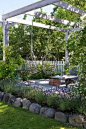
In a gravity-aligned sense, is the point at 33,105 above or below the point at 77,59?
below

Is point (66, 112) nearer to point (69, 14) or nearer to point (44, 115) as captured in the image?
point (44, 115)

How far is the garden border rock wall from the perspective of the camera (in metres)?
3.46

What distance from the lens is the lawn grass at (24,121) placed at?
3.46 meters

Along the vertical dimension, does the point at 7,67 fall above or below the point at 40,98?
above

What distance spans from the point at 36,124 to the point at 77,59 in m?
1.57

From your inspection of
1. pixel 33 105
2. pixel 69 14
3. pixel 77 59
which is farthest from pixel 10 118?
pixel 69 14

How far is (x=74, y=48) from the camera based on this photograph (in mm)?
3152

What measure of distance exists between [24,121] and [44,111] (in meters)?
0.54

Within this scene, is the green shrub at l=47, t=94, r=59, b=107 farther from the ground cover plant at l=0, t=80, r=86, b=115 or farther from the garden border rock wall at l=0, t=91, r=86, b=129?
the garden border rock wall at l=0, t=91, r=86, b=129

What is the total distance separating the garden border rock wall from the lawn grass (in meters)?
0.12

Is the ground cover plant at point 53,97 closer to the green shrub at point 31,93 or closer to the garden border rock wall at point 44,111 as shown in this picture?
the green shrub at point 31,93

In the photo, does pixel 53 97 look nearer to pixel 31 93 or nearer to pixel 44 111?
pixel 44 111

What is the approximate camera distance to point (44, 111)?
4.02 meters

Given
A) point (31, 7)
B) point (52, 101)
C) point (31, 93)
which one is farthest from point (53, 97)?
point (31, 7)
